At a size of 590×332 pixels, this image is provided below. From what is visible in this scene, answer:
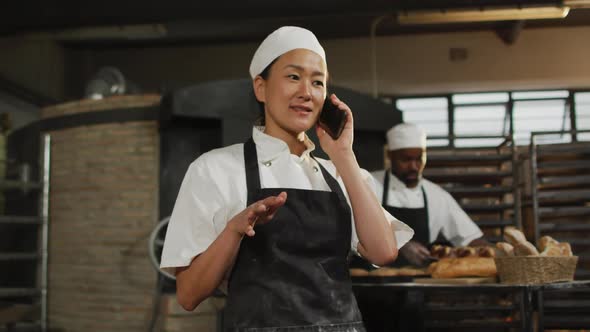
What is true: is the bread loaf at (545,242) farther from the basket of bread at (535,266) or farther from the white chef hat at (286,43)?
the white chef hat at (286,43)

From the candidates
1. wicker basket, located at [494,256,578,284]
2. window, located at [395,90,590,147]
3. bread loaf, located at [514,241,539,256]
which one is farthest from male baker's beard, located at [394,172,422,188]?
window, located at [395,90,590,147]

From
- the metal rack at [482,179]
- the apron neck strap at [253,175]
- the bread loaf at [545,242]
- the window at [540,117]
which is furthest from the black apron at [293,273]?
the window at [540,117]

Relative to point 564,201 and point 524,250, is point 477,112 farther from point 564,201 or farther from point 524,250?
point 524,250

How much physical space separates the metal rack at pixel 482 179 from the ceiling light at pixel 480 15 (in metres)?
0.93

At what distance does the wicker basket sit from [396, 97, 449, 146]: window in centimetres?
684

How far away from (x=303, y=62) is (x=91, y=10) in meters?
3.96

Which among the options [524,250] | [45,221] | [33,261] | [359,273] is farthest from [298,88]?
[33,261]

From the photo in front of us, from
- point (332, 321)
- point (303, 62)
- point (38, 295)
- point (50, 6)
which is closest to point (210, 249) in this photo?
point (332, 321)

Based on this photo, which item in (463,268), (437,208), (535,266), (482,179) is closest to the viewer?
(535,266)

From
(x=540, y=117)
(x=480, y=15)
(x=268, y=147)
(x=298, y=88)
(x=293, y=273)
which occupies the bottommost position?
(x=293, y=273)

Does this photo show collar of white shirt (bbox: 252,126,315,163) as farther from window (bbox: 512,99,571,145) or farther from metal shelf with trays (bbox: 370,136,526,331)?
window (bbox: 512,99,571,145)

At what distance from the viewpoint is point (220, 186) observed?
145cm

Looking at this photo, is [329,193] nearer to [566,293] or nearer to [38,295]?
[566,293]

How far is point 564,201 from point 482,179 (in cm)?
63
